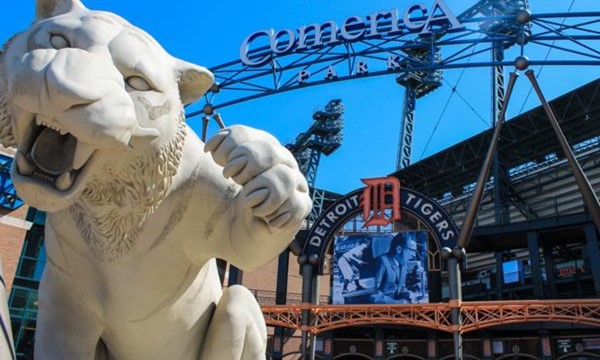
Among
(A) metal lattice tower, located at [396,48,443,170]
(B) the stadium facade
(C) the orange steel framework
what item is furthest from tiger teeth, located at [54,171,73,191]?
(A) metal lattice tower, located at [396,48,443,170]

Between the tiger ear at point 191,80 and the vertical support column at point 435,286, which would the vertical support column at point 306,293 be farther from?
the tiger ear at point 191,80

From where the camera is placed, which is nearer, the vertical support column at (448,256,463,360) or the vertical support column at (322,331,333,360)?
the vertical support column at (448,256,463,360)

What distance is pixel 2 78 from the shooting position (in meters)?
1.42

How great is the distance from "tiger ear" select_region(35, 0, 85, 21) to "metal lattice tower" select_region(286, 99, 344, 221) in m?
35.1

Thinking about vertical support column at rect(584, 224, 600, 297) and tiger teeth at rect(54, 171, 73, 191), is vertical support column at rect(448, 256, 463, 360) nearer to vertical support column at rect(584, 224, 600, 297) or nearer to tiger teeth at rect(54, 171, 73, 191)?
vertical support column at rect(584, 224, 600, 297)

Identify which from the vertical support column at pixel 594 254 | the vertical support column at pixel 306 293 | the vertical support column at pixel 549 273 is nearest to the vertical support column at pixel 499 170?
the vertical support column at pixel 549 273

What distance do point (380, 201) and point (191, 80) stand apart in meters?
16.2

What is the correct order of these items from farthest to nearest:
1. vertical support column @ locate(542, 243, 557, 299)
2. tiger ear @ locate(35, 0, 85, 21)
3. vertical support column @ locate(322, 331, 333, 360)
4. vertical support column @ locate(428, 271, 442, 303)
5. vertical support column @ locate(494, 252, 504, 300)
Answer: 1. vertical support column @ locate(494, 252, 504, 300)
2. vertical support column @ locate(322, 331, 333, 360)
3. vertical support column @ locate(542, 243, 557, 299)
4. vertical support column @ locate(428, 271, 442, 303)
5. tiger ear @ locate(35, 0, 85, 21)

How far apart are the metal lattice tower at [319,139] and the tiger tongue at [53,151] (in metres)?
35.5

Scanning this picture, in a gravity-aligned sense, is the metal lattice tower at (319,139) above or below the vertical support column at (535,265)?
above

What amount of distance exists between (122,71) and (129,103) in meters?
0.22

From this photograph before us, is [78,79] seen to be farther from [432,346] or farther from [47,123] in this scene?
[432,346]

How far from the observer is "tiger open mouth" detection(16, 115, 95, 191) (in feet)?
4.21

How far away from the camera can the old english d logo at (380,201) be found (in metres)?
17.4
